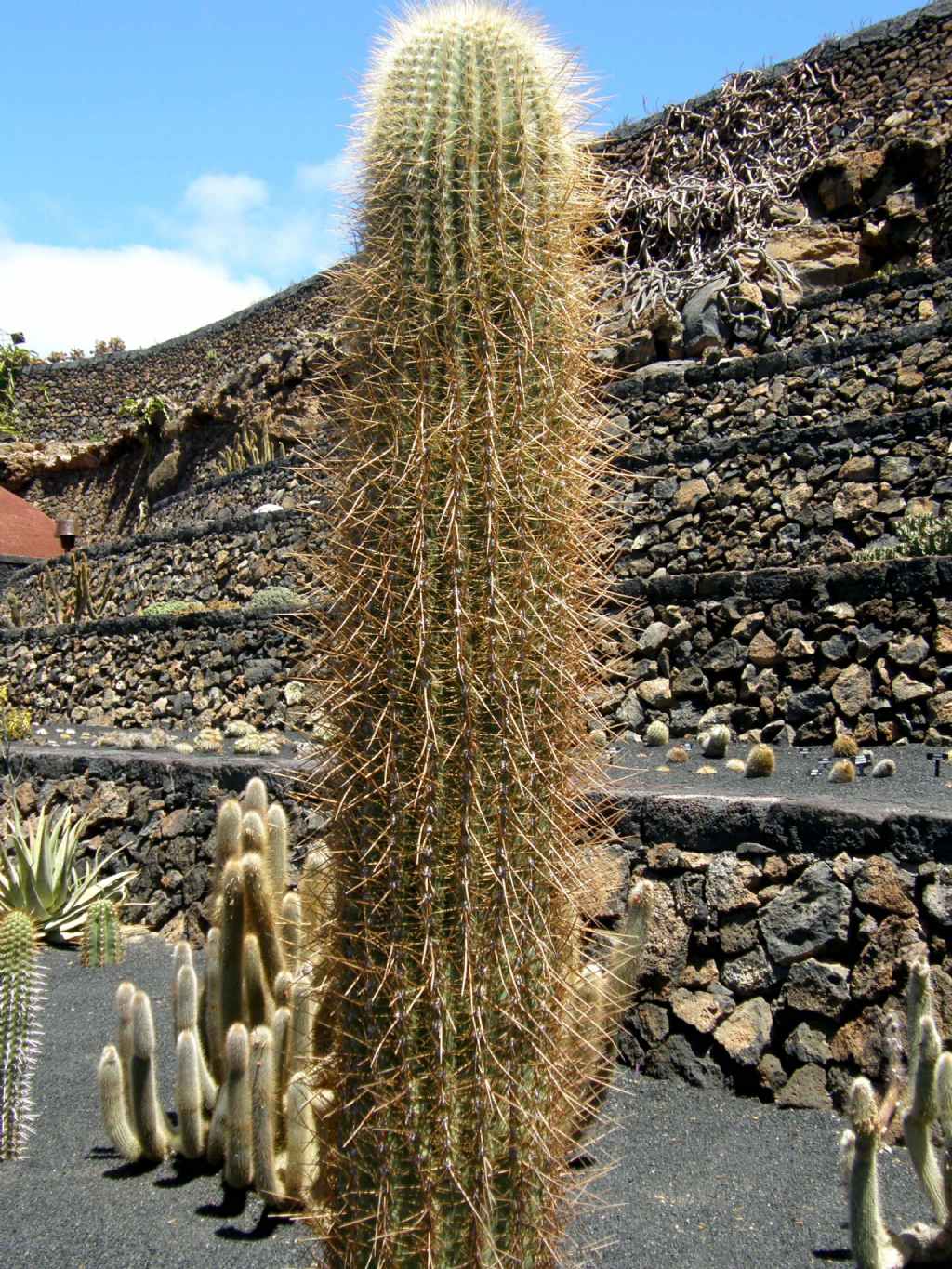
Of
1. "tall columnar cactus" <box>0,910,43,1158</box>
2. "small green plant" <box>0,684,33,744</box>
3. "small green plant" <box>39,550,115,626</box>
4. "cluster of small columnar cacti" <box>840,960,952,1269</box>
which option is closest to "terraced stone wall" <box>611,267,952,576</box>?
"tall columnar cactus" <box>0,910,43,1158</box>

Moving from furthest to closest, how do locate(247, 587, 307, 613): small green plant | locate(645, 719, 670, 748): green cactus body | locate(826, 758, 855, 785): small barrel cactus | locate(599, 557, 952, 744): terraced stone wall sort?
locate(247, 587, 307, 613): small green plant
locate(645, 719, 670, 748): green cactus body
locate(599, 557, 952, 744): terraced stone wall
locate(826, 758, 855, 785): small barrel cactus

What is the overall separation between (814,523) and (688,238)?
7008mm

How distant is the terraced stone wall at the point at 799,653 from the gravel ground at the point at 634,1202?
2.08 meters

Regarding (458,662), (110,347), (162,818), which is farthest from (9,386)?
(458,662)

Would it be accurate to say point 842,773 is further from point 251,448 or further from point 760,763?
point 251,448

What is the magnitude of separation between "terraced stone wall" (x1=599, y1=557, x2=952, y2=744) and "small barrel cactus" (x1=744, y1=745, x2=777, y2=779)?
2.02 feet

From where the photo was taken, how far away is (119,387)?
97.1 feet

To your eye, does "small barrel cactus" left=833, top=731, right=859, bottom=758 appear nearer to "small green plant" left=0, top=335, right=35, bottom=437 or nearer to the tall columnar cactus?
the tall columnar cactus

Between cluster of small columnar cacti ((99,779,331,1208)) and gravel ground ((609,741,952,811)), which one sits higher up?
gravel ground ((609,741,952,811))

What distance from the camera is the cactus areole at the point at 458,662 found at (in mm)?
2266

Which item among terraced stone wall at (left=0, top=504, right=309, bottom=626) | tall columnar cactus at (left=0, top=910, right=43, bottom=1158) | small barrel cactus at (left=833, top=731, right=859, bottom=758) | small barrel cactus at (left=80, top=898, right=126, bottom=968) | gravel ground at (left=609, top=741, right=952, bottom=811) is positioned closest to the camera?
tall columnar cactus at (left=0, top=910, right=43, bottom=1158)

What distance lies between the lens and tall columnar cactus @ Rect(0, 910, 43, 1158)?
4031mm

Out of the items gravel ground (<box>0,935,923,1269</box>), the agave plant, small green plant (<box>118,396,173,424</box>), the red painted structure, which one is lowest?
gravel ground (<box>0,935,923,1269</box>)

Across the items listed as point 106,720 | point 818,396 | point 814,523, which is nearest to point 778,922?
point 814,523
